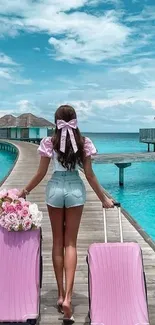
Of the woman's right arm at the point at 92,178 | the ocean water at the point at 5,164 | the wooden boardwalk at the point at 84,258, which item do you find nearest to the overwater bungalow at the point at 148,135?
the ocean water at the point at 5,164

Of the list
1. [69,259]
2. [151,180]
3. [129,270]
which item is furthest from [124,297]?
[151,180]

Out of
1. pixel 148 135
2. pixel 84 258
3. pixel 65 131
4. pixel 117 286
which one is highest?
pixel 148 135

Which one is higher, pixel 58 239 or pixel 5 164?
pixel 58 239

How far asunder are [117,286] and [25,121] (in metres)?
42.4

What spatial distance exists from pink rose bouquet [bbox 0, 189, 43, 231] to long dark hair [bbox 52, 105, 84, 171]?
0.39 meters

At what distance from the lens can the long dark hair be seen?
2.87 meters

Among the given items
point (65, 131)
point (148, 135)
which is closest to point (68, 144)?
point (65, 131)

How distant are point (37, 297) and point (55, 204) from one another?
2.10ft

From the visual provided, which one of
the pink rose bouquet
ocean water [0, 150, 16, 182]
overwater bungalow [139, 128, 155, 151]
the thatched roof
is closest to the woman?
the pink rose bouquet

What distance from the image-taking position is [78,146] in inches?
113

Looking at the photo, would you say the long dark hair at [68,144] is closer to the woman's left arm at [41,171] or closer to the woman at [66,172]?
the woman at [66,172]

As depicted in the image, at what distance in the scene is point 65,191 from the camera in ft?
9.44

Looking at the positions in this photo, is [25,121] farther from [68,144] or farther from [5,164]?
[68,144]

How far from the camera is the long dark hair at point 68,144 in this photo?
287 centimetres
